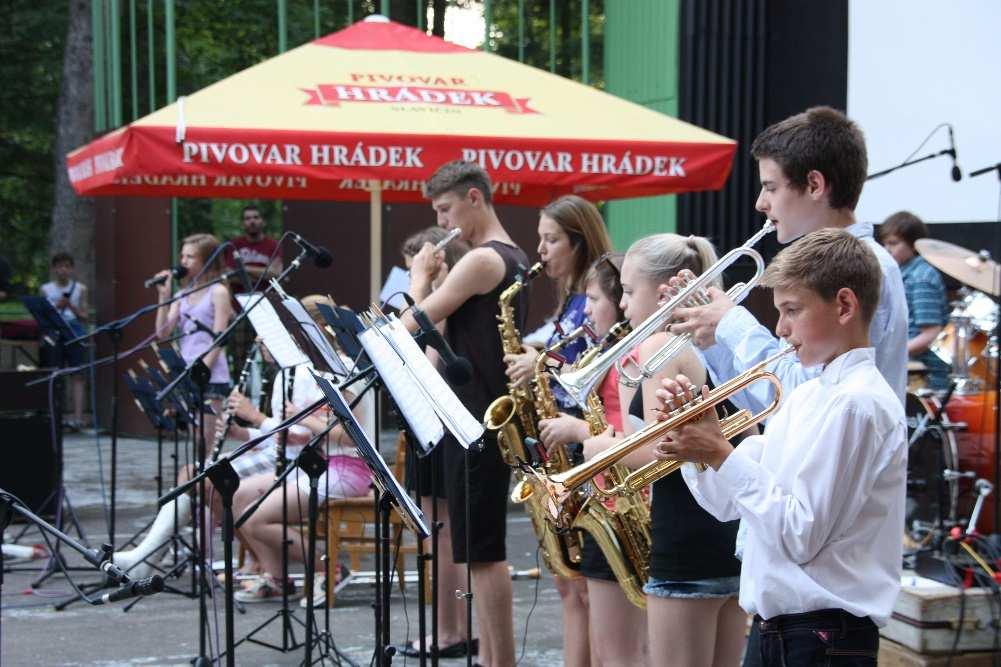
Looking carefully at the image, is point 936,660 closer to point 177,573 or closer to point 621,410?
point 621,410

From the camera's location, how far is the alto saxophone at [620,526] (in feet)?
12.8

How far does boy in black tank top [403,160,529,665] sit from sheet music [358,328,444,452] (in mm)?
1351

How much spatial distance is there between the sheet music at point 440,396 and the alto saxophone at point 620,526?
0.70 meters

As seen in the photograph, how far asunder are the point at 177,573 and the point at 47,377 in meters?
1.89

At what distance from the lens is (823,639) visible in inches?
105

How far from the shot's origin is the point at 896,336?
3.03m

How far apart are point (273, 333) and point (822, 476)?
9.73ft

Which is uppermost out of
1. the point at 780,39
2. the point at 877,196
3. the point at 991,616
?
the point at 780,39

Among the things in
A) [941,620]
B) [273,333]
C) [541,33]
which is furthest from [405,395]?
[541,33]

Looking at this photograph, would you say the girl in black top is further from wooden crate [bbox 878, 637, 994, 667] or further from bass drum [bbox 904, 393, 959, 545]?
bass drum [bbox 904, 393, 959, 545]

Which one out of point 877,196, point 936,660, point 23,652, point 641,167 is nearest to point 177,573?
point 23,652

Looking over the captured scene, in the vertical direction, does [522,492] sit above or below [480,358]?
below

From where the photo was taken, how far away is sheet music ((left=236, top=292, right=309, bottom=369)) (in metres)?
5.02

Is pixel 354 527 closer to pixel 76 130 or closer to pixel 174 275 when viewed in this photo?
pixel 174 275
